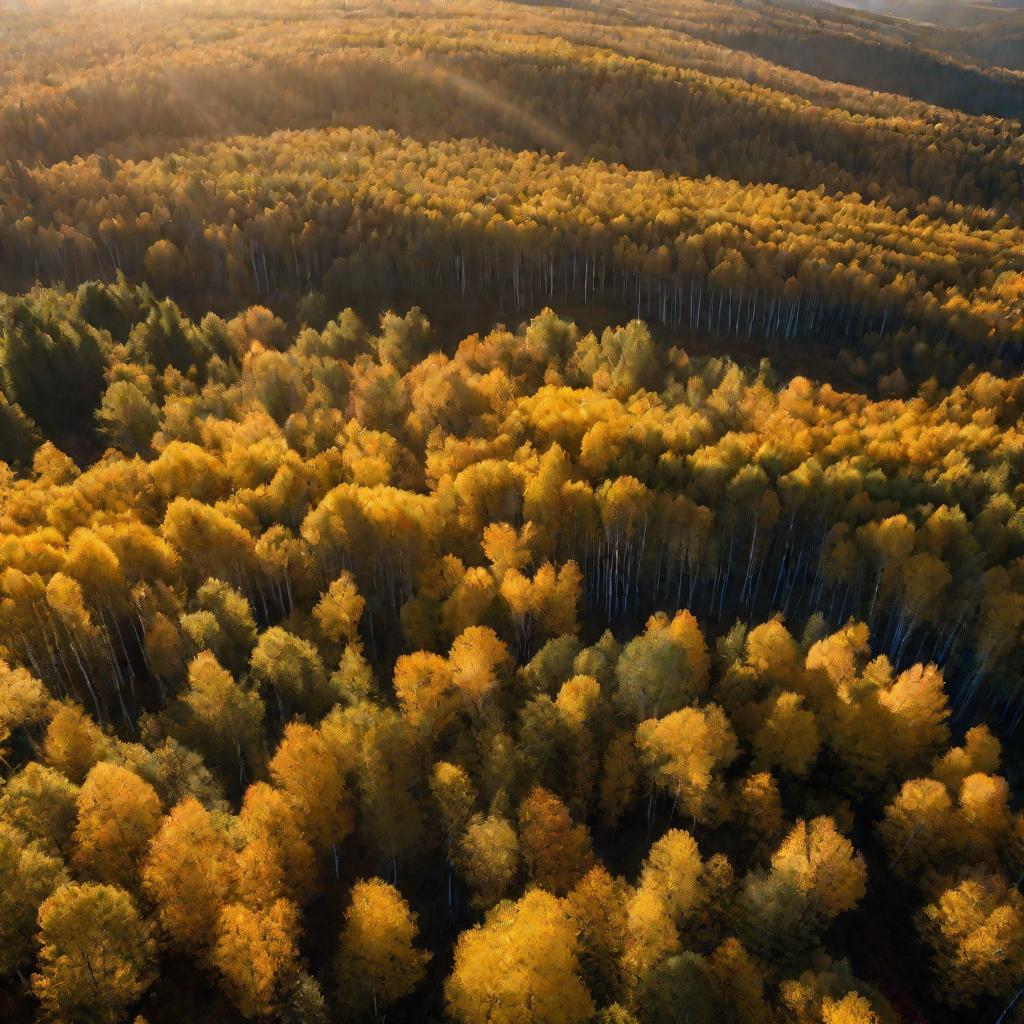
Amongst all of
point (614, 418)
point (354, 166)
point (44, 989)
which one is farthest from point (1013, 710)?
point (354, 166)

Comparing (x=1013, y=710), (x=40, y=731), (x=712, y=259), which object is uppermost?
(x=712, y=259)

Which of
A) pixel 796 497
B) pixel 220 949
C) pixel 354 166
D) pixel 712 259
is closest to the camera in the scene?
pixel 220 949

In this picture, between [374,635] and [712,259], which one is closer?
[374,635]

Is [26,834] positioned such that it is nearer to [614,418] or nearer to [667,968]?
[667,968]

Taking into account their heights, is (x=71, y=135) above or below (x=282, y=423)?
above

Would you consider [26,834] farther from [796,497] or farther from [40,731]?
[796,497]

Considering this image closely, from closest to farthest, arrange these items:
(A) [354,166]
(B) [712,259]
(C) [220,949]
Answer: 1. (C) [220,949]
2. (B) [712,259]
3. (A) [354,166]

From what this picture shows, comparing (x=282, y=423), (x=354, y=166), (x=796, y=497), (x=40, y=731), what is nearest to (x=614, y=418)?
(x=796, y=497)
